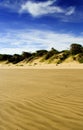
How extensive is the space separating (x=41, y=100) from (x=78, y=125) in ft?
7.53

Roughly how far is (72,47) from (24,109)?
1291 inches

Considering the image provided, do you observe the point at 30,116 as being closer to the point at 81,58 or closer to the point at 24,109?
the point at 24,109

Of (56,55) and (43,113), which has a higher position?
(56,55)

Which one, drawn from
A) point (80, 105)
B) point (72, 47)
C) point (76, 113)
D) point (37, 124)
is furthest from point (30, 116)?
point (72, 47)

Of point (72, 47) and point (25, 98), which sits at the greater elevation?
point (72, 47)

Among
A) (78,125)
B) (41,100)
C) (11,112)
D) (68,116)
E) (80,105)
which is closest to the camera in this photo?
(78,125)

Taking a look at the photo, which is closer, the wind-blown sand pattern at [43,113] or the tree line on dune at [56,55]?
the wind-blown sand pattern at [43,113]

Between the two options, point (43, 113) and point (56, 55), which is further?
point (56, 55)

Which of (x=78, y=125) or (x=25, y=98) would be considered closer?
(x=78, y=125)

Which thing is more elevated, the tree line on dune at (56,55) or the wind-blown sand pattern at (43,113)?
the tree line on dune at (56,55)

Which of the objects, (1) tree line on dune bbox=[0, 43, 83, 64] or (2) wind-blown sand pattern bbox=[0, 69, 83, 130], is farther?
(1) tree line on dune bbox=[0, 43, 83, 64]

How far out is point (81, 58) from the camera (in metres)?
29.1

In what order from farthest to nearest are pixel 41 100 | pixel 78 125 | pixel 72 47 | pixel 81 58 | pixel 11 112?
pixel 72 47 → pixel 81 58 → pixel 41 100 → pixel 11 112 → pixel 78 125

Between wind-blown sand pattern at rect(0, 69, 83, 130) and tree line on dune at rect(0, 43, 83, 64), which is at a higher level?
tree line on dune at rect(0, 43, 83, 64)
